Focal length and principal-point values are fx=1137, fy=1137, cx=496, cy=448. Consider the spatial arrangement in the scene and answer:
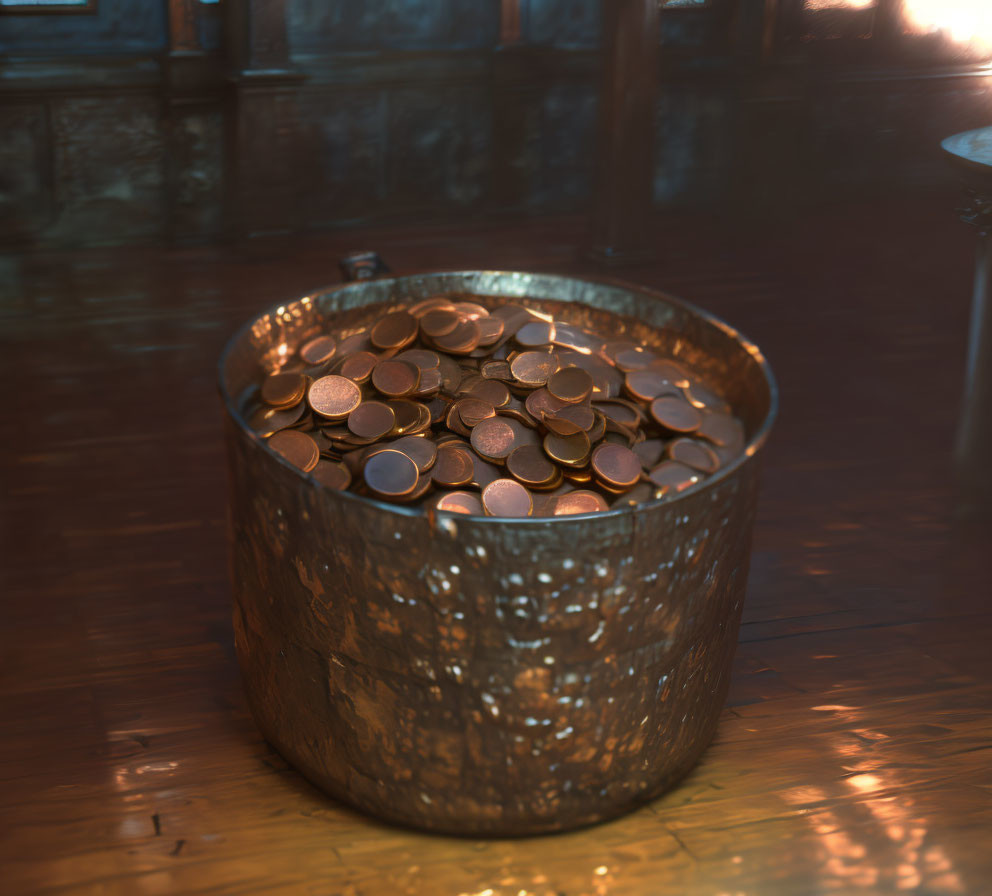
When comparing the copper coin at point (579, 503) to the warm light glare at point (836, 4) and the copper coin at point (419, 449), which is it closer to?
the copper coin at point (419, 449)

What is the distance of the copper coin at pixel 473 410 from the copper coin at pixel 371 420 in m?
0.13

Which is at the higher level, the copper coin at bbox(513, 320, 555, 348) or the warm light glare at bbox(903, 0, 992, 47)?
the warm light glare at bbox(903, 0, 992, 47)

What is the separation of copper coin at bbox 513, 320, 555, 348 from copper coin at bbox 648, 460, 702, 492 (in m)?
0.38

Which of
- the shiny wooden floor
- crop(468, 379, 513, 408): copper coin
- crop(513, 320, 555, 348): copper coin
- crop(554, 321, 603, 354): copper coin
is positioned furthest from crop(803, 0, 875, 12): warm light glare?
crop(468, 379, 513, 408): copper coin

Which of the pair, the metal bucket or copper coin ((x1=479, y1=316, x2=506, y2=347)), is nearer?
the metal bucket

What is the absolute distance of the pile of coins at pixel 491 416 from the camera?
198 cm

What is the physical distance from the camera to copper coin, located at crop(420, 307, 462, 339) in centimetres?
227

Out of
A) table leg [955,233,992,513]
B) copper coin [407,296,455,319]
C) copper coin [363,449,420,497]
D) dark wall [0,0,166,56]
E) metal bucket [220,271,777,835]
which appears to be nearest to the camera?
metal bucket [220,271,777,835]

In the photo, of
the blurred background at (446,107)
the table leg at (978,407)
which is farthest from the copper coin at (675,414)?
the blurred background at (446,107)

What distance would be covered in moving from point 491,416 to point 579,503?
253mm

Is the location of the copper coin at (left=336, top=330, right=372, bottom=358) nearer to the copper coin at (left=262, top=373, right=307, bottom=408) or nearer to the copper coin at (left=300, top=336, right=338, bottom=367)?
the copper coin at (left=300, top=336, right=338, bottom=367)

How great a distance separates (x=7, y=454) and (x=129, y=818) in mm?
1811

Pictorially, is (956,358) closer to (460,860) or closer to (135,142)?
(460,860)

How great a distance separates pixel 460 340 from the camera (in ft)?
7.48
